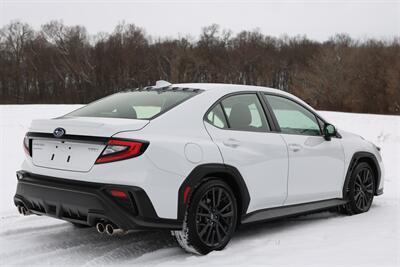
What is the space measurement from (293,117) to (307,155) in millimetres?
467

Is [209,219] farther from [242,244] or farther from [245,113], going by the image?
[245,113]

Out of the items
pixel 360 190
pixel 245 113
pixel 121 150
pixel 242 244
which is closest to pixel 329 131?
pixel 360 190

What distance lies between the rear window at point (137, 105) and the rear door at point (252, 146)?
39cm

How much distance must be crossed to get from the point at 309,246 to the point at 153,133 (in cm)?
189

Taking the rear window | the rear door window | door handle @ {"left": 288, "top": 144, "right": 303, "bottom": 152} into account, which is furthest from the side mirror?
the rear window

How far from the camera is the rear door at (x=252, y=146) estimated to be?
15.8ft

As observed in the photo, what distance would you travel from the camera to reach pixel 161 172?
4211mm

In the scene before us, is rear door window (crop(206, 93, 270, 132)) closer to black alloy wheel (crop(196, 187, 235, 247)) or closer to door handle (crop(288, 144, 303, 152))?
door handle (crop(288, 144, 303, 152))

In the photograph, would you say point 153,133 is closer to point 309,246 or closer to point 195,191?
point 195,191

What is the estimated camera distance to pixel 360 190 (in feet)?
21.6

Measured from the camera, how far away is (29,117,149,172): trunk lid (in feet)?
13.9

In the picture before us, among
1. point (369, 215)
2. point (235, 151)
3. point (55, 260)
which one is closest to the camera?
point (55, 260)

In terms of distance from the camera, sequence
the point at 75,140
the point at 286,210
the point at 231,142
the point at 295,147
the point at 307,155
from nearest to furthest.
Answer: the point at 75,140 → the point at 231,142 → the point at 286,210 → the point at 295,147 → the point at 307,155

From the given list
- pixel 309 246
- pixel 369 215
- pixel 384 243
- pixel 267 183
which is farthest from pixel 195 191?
pixel 369 215
